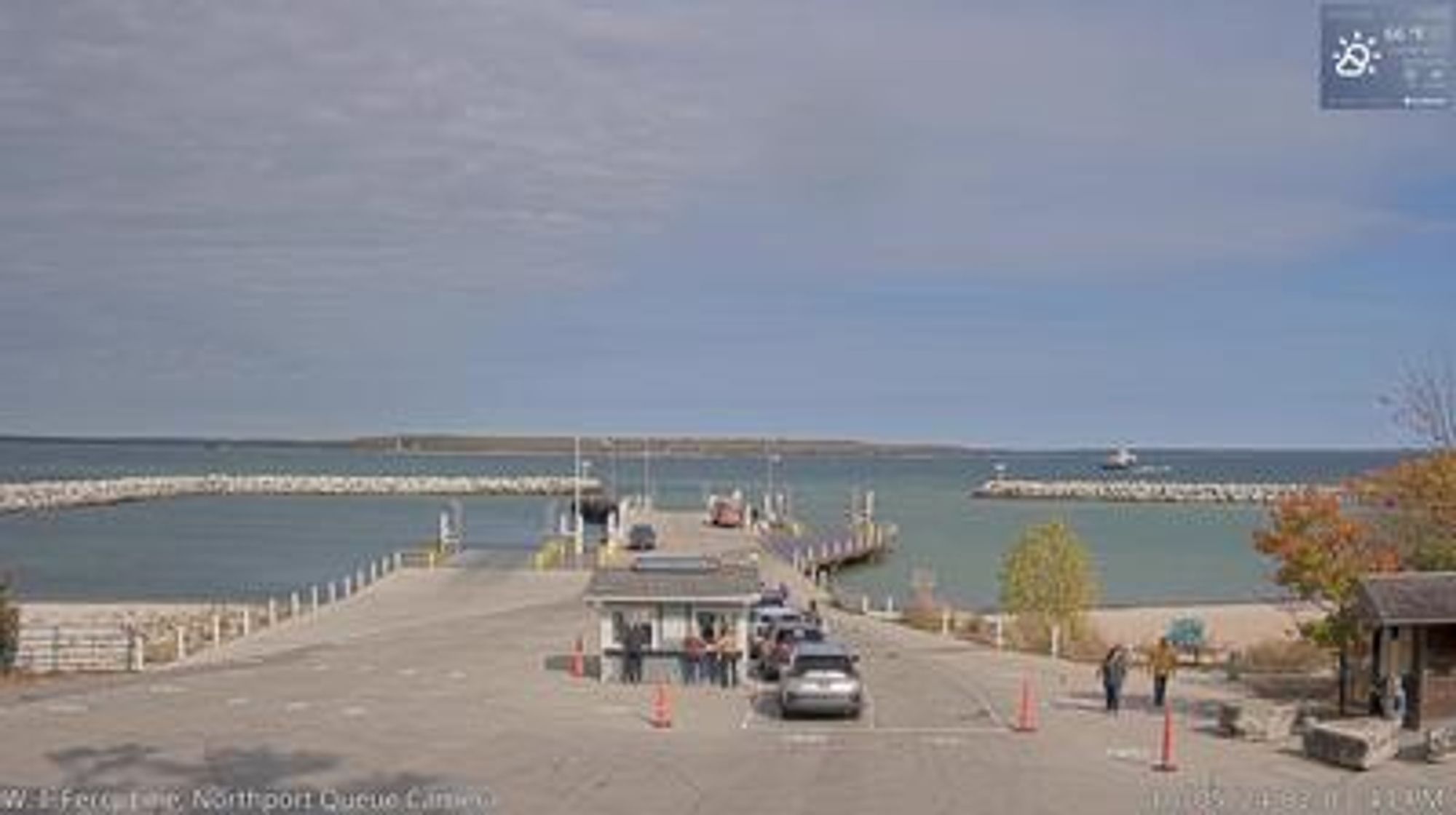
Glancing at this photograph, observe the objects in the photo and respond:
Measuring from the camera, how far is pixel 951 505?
179625mm

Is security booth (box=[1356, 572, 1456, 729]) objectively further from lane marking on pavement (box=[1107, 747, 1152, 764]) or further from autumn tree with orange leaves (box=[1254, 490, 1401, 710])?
lane marking on pavement (box=[1107, 747, 1152, 764])

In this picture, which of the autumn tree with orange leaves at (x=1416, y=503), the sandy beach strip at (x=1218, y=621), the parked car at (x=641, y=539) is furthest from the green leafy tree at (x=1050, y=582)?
the parked car at (x=641, y=539)

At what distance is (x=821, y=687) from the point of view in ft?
107

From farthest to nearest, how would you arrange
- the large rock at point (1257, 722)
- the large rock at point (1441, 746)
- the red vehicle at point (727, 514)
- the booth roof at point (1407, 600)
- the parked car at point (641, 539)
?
1. the red vehicle at point (727, 514)
2. the parked car at point (641, 539)
3. the booth roof at point (1407, 600)
4. the large rock at point (1257, 722)
5. the large rock at point (1441, 746)

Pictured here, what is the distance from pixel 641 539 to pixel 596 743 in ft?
178

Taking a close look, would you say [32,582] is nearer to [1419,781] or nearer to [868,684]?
[868,684]

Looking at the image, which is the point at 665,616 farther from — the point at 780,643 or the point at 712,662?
the point at 780,643

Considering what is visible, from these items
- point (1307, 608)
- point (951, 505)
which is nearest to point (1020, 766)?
point (1307, 608)

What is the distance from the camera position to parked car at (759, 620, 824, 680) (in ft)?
128

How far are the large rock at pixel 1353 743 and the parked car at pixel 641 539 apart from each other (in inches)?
2074

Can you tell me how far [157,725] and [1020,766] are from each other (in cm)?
1326

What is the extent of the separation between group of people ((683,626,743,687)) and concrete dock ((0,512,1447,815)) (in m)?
0.84

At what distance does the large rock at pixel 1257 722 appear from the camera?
102ft

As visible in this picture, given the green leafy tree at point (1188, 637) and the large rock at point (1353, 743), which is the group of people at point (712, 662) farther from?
the green leafy tree at point (1188, 637)
